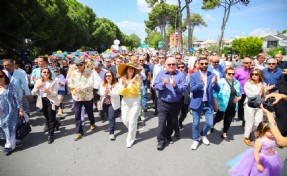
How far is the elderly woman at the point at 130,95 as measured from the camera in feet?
15.2

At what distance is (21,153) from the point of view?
4.39 meters

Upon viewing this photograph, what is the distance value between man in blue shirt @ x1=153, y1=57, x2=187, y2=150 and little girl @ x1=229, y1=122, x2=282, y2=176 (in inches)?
72.0

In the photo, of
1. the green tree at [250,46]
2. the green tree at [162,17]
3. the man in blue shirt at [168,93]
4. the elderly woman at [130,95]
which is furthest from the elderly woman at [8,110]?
the green tree at [250,46]

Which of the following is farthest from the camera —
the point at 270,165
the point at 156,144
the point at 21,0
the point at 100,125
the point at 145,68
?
the point at 21,0

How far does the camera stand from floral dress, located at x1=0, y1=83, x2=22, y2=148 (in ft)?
13.9

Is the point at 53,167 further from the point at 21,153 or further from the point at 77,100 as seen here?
the point at 77,100

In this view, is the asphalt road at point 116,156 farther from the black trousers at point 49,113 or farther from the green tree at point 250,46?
the green tree at point 250,46

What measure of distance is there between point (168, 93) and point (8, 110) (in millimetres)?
3474

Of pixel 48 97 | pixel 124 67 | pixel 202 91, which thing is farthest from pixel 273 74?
pixel 48 97

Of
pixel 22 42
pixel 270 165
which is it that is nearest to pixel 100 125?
pixel 270 165

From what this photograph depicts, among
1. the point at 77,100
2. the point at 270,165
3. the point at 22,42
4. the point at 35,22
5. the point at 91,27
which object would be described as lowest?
the point at 270,165

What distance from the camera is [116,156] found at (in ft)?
13.9

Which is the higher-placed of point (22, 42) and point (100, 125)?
point (22, 42)

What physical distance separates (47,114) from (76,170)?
195cm
